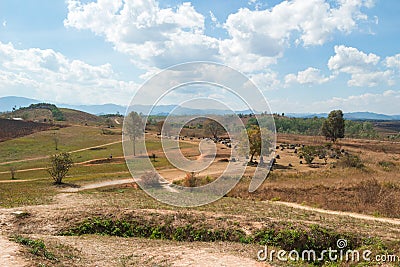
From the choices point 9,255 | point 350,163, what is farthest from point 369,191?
point 9,255

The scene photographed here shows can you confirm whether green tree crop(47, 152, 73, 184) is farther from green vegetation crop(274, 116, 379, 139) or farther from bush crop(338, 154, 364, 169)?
green vegetation crop(274, 116, 379, 139)

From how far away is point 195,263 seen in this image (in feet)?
37.0

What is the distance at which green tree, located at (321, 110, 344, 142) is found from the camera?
9006 centimetres

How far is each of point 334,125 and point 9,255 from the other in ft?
309

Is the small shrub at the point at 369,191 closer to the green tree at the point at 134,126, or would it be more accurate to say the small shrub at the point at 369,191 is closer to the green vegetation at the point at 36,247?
the green tree at the point at 134,126

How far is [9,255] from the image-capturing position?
374 inches

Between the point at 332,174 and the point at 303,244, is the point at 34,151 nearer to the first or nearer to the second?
the point at 332,174

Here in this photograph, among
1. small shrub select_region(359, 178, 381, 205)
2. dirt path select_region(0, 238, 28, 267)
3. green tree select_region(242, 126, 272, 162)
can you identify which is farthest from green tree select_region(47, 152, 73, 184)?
small shrub select_region(359, 178, 381, 205)

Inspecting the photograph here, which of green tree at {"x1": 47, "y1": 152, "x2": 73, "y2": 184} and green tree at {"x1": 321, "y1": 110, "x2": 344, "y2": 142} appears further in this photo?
green tree at {"x1": 321, "y1": 110, "x2": 344, "y2": 142}

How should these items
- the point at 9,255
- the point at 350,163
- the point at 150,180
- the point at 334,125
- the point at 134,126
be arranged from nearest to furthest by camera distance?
the point at 9,255, the point at 134,126, the point at 150,180, the point at 350,163, the point at 334,125

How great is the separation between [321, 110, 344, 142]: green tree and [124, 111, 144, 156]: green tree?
80792 mm

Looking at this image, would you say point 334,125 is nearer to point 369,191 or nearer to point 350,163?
point 350,163

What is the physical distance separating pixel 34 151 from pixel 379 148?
309 ft

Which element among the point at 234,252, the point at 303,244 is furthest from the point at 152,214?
the point at 303,244
